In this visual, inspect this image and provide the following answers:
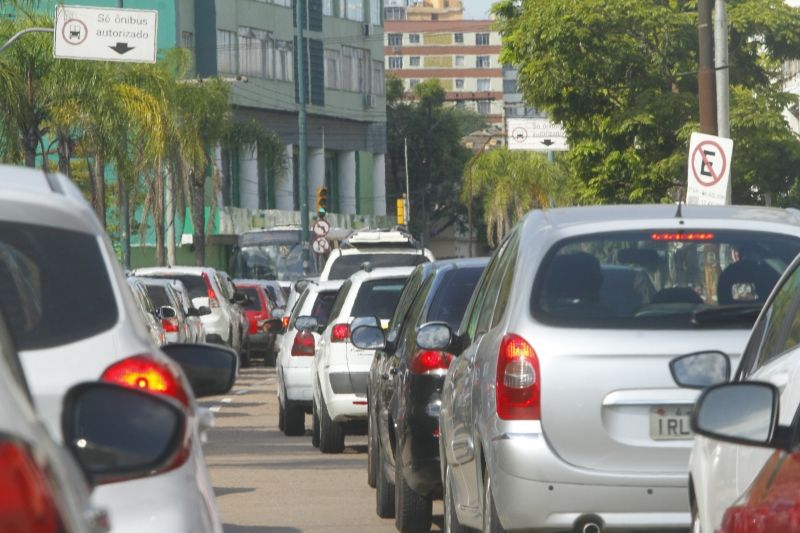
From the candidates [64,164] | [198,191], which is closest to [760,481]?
[64,164]

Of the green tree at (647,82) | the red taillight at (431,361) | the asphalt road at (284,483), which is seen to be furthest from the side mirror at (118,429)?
the green tree at (647,82)

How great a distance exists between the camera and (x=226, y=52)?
7600 centimetres

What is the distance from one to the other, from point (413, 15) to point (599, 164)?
157101mm

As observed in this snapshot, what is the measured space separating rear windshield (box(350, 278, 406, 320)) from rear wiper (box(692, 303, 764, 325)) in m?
9.02

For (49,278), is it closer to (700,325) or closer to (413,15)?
(700,325)

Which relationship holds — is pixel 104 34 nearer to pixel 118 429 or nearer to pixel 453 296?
pixel 453 296

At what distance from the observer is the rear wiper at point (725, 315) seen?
749 centimetres

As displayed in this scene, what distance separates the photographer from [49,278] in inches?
182

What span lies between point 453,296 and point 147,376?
6516mm

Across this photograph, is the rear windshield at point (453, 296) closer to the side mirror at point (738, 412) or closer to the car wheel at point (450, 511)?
the car wheel at point (450, 511)

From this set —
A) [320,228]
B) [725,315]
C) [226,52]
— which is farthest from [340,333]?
[226,52]

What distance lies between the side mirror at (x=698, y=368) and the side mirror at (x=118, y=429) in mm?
2953

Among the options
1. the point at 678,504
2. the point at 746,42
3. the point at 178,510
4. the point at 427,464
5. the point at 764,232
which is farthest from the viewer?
the point at 746,42

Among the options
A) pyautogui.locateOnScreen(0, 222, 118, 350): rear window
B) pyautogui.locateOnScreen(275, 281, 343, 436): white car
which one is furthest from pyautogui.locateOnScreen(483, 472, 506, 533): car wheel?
pyautogui.locateOnScreen(275, 281, 343, 436): white car
